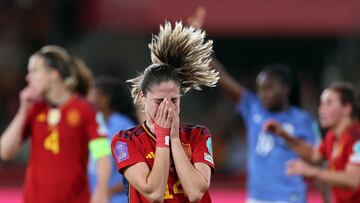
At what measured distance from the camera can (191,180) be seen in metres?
4.98

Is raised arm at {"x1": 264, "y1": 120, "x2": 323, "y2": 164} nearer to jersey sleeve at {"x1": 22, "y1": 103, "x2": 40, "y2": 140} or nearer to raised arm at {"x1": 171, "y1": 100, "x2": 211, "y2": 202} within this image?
jersey sleeve at {"x1": 22, "y1": 103, "x2": 40, "y2": 140}

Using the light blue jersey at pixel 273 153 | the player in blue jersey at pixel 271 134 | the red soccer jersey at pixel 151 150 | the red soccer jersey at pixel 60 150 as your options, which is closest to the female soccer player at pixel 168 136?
the red soccer jersey at pixel 151 150

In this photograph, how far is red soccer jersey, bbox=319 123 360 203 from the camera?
7.63 meters

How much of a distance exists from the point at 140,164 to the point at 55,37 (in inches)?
665

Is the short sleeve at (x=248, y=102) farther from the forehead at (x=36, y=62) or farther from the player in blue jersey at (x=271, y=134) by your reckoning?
the forehead at (x=36, y=62)

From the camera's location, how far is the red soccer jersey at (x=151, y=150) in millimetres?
5133

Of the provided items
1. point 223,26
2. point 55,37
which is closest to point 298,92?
point 223,26

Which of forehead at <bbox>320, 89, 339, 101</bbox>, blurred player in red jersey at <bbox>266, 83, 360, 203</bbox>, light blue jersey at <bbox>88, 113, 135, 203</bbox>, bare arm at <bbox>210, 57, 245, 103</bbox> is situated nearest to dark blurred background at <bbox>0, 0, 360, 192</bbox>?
light blue jersey at <bbox>88, 113, 135, 203</bbox>

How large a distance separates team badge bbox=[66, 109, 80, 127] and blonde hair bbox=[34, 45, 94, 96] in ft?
0.83

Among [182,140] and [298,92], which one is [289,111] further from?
[182,140]

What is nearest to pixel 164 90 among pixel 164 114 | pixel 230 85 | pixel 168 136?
pixel 164 114

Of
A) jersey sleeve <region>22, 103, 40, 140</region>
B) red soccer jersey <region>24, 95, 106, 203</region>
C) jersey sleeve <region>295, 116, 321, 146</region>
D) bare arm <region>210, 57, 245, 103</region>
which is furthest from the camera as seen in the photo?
jersey sleeve <region>295, 116, 321, 146</region>

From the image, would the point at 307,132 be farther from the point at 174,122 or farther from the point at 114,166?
the point at 174,122

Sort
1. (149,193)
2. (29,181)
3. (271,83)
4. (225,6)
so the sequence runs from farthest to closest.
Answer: (225,6) < (271,83) < (29,181) < (149,193)
